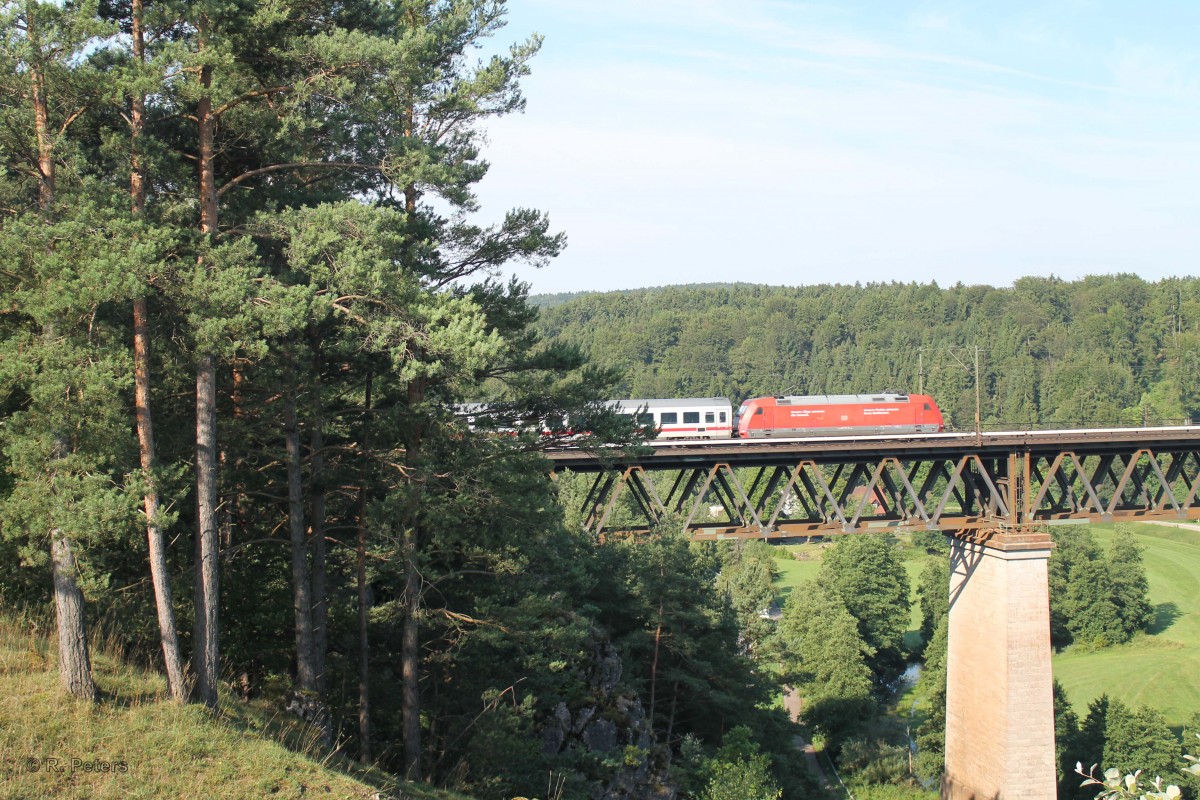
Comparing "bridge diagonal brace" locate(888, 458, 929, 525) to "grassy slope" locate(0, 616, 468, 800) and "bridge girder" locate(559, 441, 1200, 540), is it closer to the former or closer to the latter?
"bridge girder" locate(559, 441, 1200, 540)

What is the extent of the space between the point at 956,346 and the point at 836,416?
352ft

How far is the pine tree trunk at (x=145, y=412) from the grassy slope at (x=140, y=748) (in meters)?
0.58

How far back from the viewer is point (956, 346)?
142 metres

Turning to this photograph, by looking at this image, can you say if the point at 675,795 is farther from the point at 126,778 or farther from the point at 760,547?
the point at 760,547

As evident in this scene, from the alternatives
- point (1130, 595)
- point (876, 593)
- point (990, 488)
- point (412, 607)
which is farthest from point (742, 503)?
point (1130, 595)

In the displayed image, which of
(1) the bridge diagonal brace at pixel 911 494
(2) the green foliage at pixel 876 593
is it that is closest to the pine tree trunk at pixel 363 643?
(1) the bridge diagonal brace at pixel 911 494

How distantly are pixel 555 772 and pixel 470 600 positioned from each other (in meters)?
3.44

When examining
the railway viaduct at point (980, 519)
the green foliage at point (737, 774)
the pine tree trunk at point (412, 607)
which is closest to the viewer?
the pine tree trunk at point (412, 607)

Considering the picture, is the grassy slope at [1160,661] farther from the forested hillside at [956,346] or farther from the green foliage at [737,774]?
the forested hillside at [956,346]

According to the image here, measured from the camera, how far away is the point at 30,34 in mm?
10602

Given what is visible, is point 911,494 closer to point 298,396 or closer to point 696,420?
point 696,420

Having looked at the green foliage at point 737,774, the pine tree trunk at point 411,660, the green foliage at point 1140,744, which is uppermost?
the pine tree trunk at point 411,660

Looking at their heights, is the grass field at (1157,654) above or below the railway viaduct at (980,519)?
below

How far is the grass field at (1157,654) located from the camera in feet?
163
